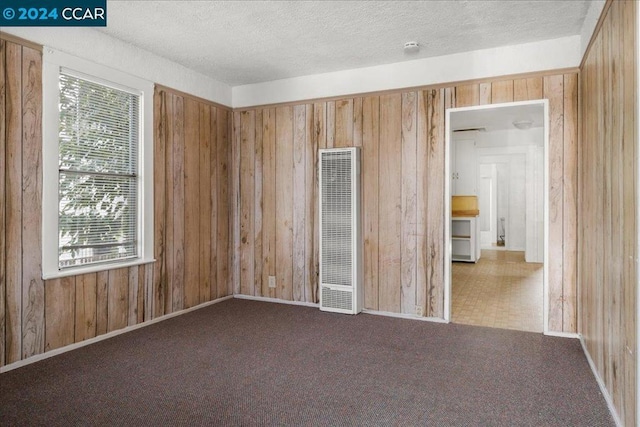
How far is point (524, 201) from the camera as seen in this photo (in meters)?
8.81

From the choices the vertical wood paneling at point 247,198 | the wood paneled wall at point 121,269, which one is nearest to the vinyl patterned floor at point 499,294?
the vertical wood paneling at point 247,198

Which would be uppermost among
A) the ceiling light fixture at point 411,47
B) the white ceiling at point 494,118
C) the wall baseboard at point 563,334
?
the ceiling light fixture at point 411,47

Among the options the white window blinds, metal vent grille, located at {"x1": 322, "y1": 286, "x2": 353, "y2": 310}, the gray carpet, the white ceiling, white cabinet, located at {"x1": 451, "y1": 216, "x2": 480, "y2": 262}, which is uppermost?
the white ceiling

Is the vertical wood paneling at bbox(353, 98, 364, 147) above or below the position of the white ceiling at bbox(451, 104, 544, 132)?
below

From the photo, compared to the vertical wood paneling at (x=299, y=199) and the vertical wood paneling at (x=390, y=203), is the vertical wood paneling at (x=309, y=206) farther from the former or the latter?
the vertical wood paneling at (x=390, y=203)

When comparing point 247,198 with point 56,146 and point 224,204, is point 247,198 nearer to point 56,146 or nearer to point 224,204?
point 224,204

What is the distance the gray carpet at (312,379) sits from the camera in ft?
7.25

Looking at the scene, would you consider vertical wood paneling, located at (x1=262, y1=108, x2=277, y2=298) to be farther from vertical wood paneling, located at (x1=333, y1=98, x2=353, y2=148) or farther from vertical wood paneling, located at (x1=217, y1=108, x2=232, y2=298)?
vertical wood paneling, located at (x1=333, y1=98, x2=353, y2=148)

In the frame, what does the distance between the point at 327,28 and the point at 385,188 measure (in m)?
1.62

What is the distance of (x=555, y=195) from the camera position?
359 cm

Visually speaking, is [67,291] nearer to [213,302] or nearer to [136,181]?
[136,181]

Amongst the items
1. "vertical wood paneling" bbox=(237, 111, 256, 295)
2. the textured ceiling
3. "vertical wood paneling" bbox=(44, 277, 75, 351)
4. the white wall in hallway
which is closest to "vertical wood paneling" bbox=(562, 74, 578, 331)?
the textured ceiling

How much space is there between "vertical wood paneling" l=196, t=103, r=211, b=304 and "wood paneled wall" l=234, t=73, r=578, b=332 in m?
0.45

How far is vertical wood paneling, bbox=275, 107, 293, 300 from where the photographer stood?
4.73 m
